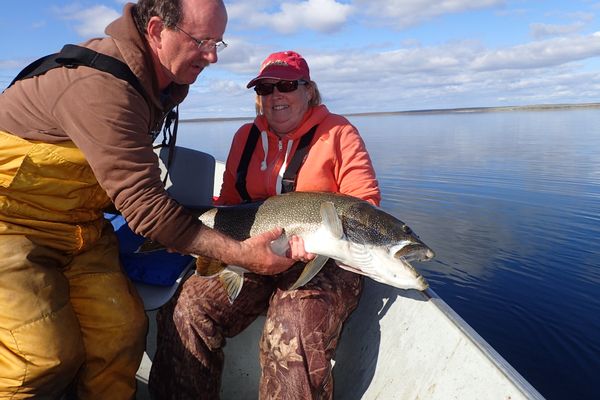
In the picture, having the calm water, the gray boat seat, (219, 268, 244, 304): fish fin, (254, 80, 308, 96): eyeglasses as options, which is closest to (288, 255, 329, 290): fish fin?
(219, 268, 244, 304): fish fin

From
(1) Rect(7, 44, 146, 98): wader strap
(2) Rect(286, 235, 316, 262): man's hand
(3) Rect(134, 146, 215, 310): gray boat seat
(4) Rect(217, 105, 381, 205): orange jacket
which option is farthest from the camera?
(3) Rect(134, 146, 215, 310): gray boat seat

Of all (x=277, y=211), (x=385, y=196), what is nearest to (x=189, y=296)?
(x=277, y=211)

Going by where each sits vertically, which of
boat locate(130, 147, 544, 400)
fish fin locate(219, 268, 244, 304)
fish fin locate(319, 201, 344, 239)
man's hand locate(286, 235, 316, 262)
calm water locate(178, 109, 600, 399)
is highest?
fish fin locate(319, 201, 344, 239)

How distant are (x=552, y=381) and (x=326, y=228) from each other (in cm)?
349

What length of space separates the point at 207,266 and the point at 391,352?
1452 millimetres

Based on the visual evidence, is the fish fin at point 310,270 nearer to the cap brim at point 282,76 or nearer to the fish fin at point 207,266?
the fish fin at point 207,266

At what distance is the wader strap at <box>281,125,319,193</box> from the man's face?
3.43 feet

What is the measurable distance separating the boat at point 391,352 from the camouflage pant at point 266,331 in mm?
359

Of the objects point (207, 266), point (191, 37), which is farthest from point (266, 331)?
point (191, 37)

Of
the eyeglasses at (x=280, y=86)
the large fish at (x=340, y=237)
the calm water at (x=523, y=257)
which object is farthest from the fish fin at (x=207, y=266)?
the calm water at (x=523, y=257)

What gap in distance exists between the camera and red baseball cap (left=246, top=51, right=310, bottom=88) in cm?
386

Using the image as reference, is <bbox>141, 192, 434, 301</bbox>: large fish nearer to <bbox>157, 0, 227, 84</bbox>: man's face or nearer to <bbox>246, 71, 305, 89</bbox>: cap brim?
<bbox>246, 71, 305, 89</bbox>: cap brim

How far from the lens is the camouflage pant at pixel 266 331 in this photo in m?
2.96

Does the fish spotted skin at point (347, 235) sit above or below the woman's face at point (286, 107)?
below
